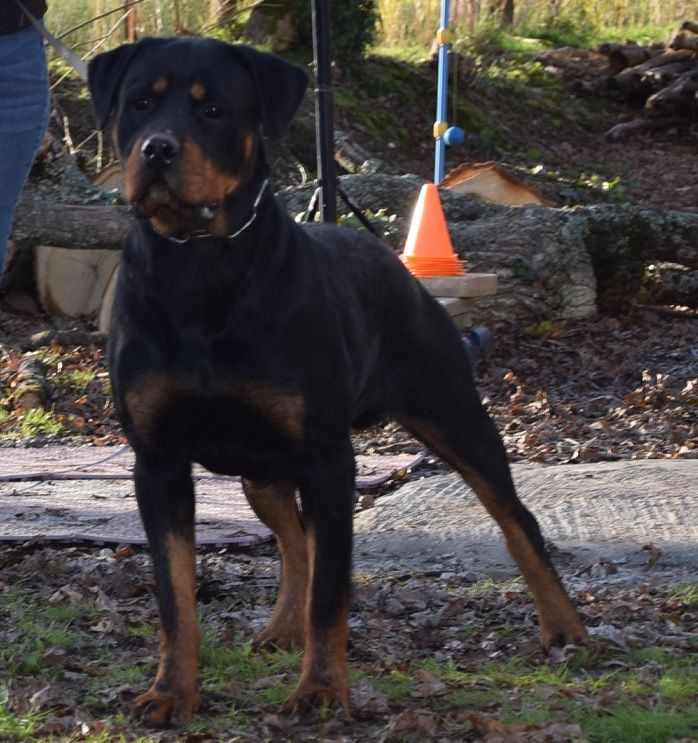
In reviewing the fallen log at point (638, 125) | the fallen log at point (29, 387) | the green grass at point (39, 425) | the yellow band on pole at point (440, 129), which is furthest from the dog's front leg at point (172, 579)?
the fallen log at point (638, 125)

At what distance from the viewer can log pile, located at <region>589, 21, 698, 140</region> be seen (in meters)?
19.7

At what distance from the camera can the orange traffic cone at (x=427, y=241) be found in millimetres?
8312

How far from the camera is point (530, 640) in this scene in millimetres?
4078

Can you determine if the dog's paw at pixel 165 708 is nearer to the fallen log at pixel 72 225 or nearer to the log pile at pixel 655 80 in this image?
the fallen log at pixel 72 225

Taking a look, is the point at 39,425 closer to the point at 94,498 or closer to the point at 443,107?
the point at 94,498

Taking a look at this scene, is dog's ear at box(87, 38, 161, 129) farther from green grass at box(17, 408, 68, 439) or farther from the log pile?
the log pile

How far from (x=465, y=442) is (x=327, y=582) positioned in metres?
0.91

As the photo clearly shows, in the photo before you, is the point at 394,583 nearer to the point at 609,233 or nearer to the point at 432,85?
the point at 609,233

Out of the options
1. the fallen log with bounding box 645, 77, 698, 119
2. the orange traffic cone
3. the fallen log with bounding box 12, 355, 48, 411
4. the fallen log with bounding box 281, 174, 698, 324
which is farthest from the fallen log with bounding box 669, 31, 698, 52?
the fallen log with bounding box 12, 355, 48, 411

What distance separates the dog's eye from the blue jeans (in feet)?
4.71

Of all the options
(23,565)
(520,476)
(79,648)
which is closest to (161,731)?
(79,648)

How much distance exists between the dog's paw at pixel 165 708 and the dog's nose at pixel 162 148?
53.6 inches

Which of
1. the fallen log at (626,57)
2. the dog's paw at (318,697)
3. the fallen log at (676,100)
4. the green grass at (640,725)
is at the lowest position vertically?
the fallen log at (676,100)

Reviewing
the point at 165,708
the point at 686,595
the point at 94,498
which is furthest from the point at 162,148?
the point at 94,498
